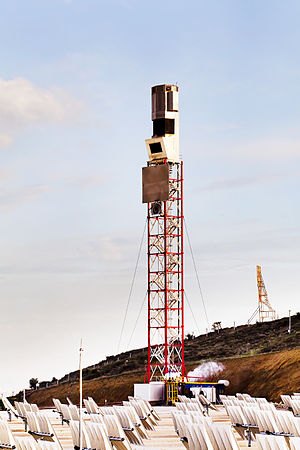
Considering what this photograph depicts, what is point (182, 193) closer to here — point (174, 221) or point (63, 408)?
point (174, 221)

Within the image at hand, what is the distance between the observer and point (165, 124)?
40.1m

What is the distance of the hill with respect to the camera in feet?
148

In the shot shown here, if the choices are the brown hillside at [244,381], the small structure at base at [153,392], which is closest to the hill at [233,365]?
→ the brown hillside at [244,381]

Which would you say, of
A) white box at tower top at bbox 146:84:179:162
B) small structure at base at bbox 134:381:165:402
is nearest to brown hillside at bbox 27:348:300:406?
small structure at base at bbox 134:381:165:402

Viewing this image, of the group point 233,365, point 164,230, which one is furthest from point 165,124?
point 233,365

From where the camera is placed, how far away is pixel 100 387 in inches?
2237

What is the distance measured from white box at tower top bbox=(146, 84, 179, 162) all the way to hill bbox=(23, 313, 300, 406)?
44.4 feet

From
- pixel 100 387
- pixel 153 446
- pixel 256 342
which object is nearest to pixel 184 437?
pixel 153 446

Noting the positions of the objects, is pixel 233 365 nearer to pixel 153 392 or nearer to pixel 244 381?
pixel 244 381

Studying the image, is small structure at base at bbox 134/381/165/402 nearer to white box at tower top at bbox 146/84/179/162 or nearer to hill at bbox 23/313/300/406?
hill at bbox 23/313/300/406

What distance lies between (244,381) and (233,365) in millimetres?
3348

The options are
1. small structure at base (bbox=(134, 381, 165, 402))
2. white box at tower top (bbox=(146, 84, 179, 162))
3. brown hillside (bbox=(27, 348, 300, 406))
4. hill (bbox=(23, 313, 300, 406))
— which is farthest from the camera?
hill (bbox=(23, 313, 300, 406))

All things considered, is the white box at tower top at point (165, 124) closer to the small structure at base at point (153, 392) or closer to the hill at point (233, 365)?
the small structure at base at point (153, 392)

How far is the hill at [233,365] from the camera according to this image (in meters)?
45.2
